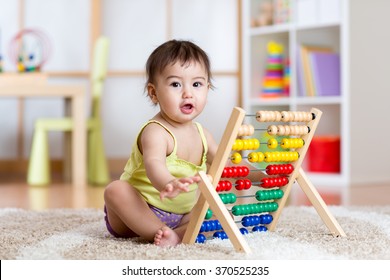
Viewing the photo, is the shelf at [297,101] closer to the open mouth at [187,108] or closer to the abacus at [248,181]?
the abacus at [248,181]

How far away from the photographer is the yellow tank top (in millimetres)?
1406

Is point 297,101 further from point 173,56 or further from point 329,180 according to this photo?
point 173,56

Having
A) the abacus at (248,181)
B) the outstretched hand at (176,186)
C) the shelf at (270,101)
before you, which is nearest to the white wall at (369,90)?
the shelf at (270,101)

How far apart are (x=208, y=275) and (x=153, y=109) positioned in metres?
3.07

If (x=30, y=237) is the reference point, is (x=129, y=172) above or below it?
above

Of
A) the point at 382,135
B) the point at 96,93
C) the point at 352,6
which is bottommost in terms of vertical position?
the point at 382,135

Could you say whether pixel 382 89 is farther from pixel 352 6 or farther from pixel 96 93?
pixel 96 93

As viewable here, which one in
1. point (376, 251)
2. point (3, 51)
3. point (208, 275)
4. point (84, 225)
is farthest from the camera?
point (3, 51)

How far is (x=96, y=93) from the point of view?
11.6ft

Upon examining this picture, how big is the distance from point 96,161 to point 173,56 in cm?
214

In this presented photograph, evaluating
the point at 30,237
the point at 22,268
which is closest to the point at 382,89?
the point at 30,237

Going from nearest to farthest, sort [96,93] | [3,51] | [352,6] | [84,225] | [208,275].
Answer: [208,275] < [84,225] < [352,6] < [96,93] < [3,51]

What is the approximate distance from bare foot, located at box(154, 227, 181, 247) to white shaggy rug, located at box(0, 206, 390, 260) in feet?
0.09

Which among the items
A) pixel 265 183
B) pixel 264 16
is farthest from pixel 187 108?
pixel 264 16
